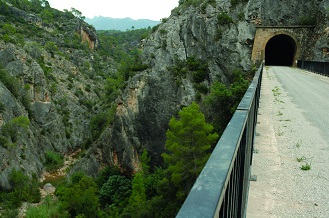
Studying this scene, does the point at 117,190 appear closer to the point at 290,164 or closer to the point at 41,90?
the point at 41,90

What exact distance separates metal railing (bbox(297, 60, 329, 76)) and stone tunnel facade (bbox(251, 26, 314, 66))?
3962 mm

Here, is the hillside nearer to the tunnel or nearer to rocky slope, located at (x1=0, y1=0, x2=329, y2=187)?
rocky slope, located at (x1=0, y1=0, x2=329, y2=187)

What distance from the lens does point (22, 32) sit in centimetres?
8125

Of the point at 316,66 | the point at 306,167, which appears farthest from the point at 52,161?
the point at 306,167

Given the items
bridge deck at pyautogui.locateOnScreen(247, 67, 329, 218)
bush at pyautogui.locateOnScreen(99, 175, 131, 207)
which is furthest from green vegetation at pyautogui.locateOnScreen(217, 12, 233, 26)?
bridge deck at pyautogui.locateOnScreen(247, 67, 329, 218)

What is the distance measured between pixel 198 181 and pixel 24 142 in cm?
5440

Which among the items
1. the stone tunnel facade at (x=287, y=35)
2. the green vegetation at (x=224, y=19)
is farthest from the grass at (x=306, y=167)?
the green vegetation at (x=224, y=19)

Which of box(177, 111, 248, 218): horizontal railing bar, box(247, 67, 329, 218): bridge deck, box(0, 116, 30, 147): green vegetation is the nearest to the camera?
box(177, 111, 248, 218): horizontal railing bar

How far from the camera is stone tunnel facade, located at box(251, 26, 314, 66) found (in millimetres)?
38438

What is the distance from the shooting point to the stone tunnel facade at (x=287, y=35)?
3844cm

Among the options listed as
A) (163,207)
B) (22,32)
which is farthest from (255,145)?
(22,32)

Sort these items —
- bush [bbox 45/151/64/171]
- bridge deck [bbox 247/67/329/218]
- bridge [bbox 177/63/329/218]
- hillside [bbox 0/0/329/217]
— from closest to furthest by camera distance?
bridge [bbox 177/63/329/218]
bridge deck [bbox 247/67/329/218]
hillside [bbox 0/0/329/217]
bush [bbox 45/151/64/171]

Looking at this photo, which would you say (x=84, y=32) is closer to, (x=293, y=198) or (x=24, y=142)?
(x=24, y=142)

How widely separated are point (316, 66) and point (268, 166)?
25.9m
